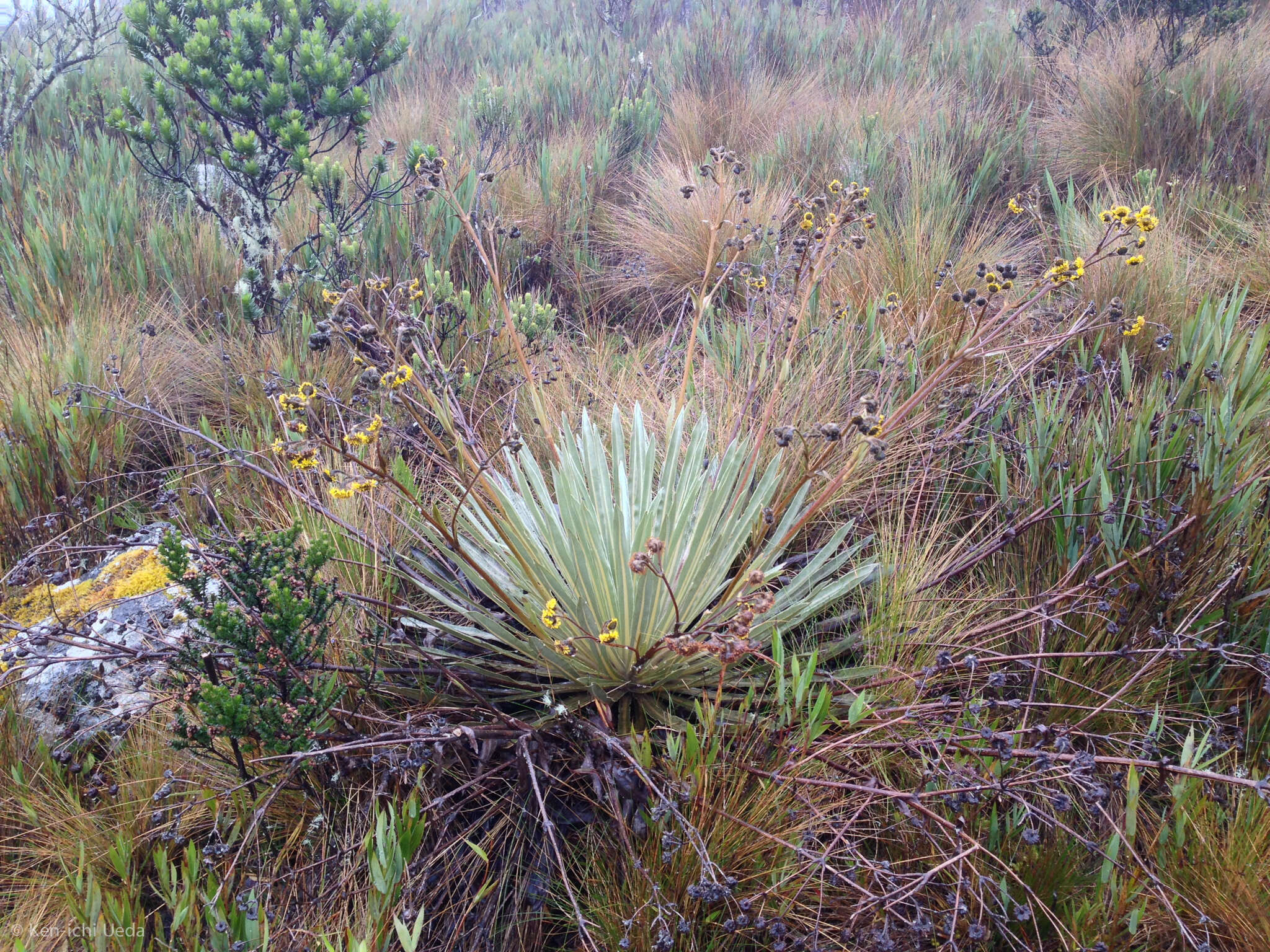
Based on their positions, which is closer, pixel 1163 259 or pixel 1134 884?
pixel 1134 884

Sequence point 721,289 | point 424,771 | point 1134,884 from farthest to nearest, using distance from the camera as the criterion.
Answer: point 721,289, point 424,771, point 1134,884

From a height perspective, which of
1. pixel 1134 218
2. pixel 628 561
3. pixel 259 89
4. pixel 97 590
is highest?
pixel 259 89

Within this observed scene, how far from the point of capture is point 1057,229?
4465 mm

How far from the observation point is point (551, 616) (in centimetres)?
187

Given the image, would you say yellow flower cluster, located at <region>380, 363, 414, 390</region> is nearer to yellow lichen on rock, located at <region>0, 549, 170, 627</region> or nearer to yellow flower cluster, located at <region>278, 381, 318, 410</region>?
yellow flower cluster, located at <region>278, 381, 318, 410</region>

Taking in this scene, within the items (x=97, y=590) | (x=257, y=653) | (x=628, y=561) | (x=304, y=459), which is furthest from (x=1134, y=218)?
(x=97, y=590)

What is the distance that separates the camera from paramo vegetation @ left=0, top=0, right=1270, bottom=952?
1619 mm

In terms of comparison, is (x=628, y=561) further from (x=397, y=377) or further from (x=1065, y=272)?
(x=1065, y=272)

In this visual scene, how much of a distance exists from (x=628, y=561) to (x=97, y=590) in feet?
5.94

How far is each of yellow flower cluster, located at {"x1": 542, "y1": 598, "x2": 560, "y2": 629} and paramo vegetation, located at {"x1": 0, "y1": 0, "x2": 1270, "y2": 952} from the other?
1 cm

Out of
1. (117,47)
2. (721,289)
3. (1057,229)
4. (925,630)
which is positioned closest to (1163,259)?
(1057,229)

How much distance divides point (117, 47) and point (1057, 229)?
521 inches

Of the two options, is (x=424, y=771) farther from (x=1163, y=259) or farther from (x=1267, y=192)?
(x=1267, y=192)

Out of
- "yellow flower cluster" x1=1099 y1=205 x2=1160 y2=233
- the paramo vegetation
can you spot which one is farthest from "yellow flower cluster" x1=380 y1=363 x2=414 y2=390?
"yellow flower cluster" x1=1099 y1=205 x2=1160 y2=233
